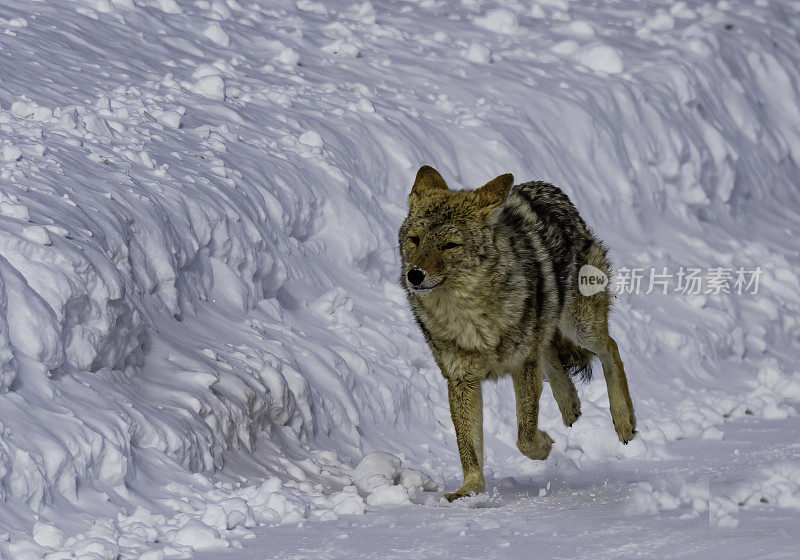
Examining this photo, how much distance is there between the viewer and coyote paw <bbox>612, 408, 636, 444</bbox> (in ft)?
24.9

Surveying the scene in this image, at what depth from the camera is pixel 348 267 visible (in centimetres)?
930

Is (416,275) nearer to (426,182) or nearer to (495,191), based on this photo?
(495,191)

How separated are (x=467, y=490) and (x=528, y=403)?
723 mm

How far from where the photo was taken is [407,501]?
6000mm

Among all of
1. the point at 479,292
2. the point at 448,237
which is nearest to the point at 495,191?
the point at 448,237

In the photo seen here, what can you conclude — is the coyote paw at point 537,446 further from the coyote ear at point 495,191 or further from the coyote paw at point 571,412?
the coyote ear at point 495,191

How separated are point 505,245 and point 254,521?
7.41ft

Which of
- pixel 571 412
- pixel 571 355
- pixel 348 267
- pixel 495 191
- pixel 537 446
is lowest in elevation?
pixel 571 412

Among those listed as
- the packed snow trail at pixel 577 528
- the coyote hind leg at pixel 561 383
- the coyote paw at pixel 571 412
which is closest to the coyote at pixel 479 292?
the packed snow trail at pixel 577 528

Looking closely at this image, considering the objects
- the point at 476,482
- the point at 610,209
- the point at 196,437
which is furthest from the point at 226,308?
the point at 610,209

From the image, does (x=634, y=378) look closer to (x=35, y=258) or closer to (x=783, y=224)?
(x=783, y=224)

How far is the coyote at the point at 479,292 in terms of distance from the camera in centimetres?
613

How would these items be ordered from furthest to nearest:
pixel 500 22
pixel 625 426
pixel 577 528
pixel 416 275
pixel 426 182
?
1. pixel 500 22
2. pixel 625 426
3. pixel 426 182
4. pixel 416 275
5. pixel 577 528

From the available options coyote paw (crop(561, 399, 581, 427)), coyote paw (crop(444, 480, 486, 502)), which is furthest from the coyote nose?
coyote paw (crop(561, 399, 581, 427))
